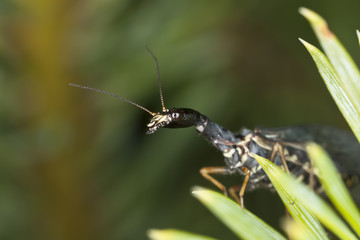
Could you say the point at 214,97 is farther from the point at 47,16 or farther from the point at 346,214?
the point at 346,214

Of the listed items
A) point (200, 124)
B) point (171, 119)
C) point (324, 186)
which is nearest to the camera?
point (324, 186)

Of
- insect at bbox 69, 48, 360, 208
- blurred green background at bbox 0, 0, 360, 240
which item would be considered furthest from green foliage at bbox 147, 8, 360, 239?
blurred green background at bbox 0, 0, 360, 240

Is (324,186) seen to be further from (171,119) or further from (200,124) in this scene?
(200,124)

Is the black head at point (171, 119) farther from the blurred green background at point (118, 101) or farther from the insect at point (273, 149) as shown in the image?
the blurred green background at point (118, 101)

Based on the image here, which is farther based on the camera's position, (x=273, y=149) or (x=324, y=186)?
(x=273, y=149)

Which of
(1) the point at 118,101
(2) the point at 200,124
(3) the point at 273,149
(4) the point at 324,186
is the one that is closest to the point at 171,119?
(2) the point at 200,124

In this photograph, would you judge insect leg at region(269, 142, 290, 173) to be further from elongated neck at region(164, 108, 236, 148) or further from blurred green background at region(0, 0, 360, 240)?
blurred green background at region(0, 0, 360, 240)

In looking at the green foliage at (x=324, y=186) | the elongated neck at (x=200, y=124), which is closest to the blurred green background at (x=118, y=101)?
the elongated neck at (x=200, y=124)
